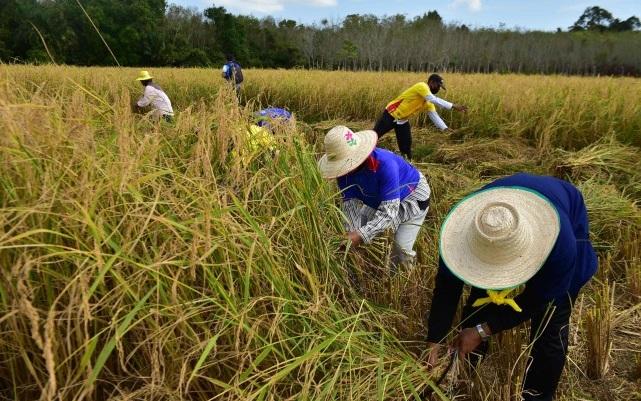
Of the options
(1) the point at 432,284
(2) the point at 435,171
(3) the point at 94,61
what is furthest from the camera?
(3) the point at 94,61

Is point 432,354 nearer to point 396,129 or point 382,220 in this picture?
point 382,220

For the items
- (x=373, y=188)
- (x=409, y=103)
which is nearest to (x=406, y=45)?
(x=409, y=103)

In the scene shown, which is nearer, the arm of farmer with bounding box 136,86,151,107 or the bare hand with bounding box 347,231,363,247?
the bare hand with bounding box 347,231,363,247

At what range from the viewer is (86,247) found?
1.04 meters

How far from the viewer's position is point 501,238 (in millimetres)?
1312

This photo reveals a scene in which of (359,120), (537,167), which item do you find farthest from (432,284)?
(359,120)

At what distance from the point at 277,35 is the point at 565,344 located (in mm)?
43195

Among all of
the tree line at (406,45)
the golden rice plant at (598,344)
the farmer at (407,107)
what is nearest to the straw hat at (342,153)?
the golden rice plant at (598,344)

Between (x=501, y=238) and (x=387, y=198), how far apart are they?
1.13m

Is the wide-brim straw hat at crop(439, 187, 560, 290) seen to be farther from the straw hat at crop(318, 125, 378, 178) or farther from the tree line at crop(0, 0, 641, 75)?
the tree line at crop(0, 0, 641, 75)

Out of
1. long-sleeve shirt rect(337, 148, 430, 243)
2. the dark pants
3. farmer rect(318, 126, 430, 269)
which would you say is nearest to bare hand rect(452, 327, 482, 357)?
farmer rect(318, 126, 430, 269)

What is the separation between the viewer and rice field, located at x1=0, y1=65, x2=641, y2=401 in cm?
104

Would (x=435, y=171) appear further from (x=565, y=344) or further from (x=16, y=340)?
(x=16, y=340)

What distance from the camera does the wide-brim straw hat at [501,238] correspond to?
1330 millimetres
